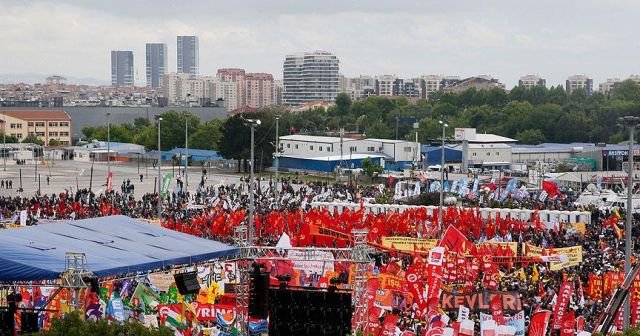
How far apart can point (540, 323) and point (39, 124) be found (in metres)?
109

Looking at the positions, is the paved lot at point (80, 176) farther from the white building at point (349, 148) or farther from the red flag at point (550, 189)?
the red flag at point (550, 189)

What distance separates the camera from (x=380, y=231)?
34312 millimetres

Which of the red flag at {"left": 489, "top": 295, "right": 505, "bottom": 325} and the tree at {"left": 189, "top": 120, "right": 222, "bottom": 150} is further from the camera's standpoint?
the tree at {"left": 189, "top": 120, "right": 222, "bottom": 150}

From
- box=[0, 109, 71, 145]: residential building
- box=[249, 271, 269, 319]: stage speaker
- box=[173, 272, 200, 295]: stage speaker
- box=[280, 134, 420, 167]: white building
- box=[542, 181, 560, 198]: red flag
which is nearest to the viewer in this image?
box=[249, 271, 269, 319]: stage speaker

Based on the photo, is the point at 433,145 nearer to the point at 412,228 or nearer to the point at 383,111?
the point at 383,111

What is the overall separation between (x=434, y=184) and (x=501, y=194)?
375cm

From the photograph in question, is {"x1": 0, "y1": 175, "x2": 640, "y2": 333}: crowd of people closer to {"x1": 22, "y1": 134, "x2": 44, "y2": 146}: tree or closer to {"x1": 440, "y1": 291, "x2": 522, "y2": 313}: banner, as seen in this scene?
{"x1": 440, "y1": 291, "x2": 522, "y2": 313}: banner

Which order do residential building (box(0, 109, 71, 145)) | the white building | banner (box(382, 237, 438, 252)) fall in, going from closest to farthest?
1. banner (box(382, 237, 438, 252))
2. the white building
3. residential building (box(0, 109, 71, 145))

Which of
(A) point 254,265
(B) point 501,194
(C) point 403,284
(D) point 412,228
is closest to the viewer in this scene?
(A) point 254,265

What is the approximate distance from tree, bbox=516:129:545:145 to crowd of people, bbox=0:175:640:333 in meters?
42.0

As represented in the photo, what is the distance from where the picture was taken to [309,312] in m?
18.8

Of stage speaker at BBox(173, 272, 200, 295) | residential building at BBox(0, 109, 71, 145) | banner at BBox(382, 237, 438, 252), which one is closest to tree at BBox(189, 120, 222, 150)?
residential building at BBox(0, 109, 71, 145)

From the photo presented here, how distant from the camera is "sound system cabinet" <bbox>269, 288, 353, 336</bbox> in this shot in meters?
18.6

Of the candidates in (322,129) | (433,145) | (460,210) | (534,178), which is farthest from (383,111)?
(460,210)
